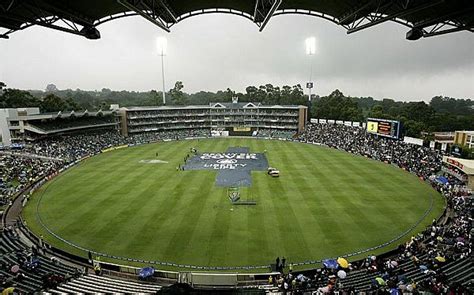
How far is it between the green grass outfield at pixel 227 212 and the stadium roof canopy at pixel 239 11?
1523 cm

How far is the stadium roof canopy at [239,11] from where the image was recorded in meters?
14.3

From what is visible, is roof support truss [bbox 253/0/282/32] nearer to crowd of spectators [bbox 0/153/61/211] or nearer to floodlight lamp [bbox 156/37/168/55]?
crowd of spectators [bbox 0/153/61/211]

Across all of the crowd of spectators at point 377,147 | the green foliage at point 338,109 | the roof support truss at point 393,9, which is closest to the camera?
the roof support truss at point 393,9

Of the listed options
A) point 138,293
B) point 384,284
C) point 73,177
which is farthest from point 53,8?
point 73,177

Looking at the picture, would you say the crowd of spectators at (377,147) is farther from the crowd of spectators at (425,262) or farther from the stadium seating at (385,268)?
the crowd of spectators at (425,262)

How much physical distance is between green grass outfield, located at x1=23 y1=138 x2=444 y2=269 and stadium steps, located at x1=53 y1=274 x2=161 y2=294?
4.35m

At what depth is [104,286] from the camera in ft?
52.2

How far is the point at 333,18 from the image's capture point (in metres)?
20.1

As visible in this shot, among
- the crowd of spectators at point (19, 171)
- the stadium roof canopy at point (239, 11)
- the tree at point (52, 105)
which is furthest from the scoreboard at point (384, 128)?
the tree at point (52, 105)

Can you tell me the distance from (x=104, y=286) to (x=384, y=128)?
60.2 m

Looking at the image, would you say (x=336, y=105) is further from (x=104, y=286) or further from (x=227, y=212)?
(x=104, y=286)

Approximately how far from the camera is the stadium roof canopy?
14289 mm

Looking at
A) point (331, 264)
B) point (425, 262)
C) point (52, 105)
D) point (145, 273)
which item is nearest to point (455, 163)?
point (425, 262)

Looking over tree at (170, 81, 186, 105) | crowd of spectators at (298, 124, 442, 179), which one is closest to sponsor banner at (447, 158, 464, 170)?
crowd of spectators at (298, 124, 442, 179)
